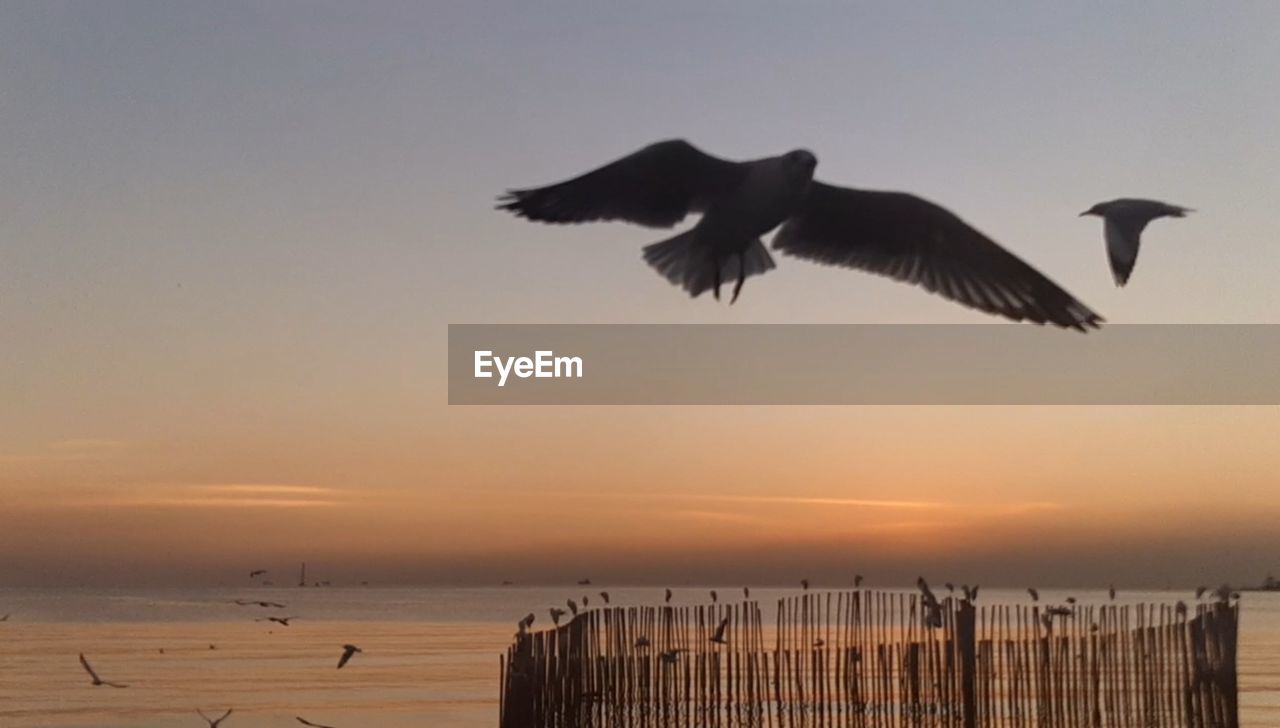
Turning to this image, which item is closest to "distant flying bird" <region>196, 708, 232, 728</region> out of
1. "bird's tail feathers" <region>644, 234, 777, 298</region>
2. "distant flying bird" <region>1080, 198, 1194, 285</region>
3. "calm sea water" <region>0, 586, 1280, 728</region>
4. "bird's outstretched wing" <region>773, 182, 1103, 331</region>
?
"calm sea water" <region>0, 586, 1280, 728</region>

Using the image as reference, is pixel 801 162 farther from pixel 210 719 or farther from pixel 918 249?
pixel 210 719

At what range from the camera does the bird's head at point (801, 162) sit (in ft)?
17.9

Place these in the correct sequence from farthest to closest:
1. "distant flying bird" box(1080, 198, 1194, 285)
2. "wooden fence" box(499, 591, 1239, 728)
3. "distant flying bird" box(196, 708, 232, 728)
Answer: "distant flying bird" box(196, 708, 232, 728), "wooden fence" box(499, 591, 1239, 728), "distant flying bird" box(1080, 198, 1194, 285)

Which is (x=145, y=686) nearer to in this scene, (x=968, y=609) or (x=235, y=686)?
(x=235, y=686)

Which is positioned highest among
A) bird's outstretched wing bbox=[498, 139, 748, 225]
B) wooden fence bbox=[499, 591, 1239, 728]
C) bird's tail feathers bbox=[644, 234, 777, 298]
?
bird's outstretched wing bbox=[498, 139, 748, 225]

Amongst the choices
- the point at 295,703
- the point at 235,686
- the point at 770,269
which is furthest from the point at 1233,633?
the point at 235,686

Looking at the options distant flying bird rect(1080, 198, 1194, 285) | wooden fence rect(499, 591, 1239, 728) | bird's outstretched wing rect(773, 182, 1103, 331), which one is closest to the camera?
distant flying bird rect(1080, 198, 1194, 285)

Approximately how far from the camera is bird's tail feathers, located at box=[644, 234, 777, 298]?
19.1 ft

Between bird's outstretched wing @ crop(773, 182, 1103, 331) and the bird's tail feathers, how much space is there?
171 mm

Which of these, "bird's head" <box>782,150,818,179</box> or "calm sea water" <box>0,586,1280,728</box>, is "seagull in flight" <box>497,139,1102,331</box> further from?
"calm sea water" <box>0,586,1280,728</box>

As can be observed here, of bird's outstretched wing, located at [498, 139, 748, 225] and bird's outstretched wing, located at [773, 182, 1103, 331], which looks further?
bird's outstretched wing, located at [773, 182, 1103, 331]

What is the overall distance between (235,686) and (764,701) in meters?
6.14

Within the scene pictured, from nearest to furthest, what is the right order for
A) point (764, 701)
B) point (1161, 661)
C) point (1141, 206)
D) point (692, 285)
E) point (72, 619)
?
point (1141, 206), point (692, 285), point (1161, 661), point (764, 701), point (72, 619)

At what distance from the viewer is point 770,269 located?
5.88m
